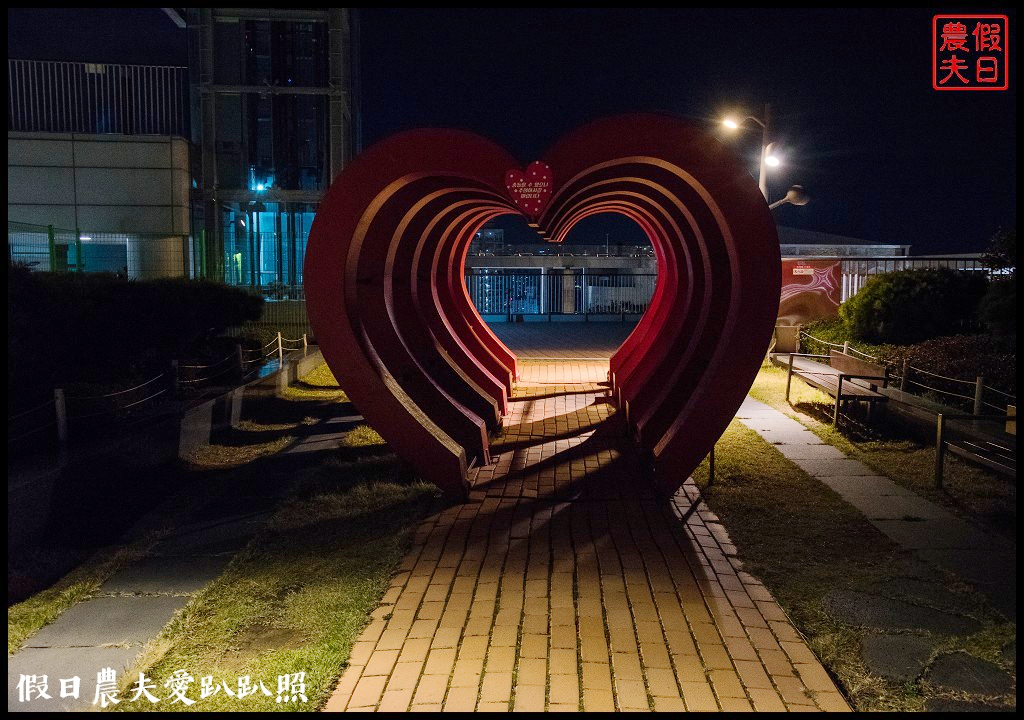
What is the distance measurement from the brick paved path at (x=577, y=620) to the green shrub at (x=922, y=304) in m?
9.50

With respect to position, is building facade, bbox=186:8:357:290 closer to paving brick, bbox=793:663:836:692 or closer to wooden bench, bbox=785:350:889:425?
wooden bench, bbox=785:350:889:425

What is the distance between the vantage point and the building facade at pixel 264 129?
22.6m

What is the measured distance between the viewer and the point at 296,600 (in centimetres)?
456

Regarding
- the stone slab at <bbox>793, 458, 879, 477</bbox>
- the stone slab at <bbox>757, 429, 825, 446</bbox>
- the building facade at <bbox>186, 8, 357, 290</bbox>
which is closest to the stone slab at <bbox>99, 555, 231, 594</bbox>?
the stone slab at <bbox>793, 458, 879, 477</bbox>

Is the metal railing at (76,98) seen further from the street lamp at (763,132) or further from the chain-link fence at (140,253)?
the street lamp at (763,132)

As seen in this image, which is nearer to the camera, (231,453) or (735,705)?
(735,705)

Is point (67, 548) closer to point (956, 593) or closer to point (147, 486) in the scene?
point (147, 486)

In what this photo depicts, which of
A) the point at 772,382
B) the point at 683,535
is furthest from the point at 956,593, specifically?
the point at 772,382

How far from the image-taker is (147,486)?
7438 millimetres

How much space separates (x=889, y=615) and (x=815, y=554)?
0.97 metres

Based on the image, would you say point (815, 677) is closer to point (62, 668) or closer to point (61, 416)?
point (62, 668)

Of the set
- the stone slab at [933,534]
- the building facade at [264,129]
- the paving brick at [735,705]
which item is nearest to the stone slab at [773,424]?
the stone slab at [933,534]

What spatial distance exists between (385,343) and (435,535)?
9.78 ft

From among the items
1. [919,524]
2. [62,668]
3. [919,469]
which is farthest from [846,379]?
[62,668]
